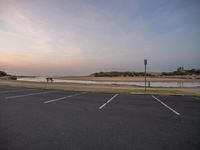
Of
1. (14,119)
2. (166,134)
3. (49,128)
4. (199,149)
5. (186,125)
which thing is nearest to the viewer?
(199,149)

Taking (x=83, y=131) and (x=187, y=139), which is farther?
(x=83, y=131)

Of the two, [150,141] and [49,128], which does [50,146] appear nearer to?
[49,128]

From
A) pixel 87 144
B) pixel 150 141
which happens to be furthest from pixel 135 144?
pixel 87 144

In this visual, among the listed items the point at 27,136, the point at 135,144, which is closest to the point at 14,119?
the point at 27,136

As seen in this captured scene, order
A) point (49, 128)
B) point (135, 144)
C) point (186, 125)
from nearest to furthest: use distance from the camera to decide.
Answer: point (135, 144) → point (49, 128) → point (186, 125)

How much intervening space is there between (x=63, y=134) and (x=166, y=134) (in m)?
3.03

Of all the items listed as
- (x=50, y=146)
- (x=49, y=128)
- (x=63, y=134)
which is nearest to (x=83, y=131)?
(x=63, y=134)

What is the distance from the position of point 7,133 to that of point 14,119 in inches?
Result: 82.3

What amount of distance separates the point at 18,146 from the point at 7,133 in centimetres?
135

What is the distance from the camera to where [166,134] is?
21.4 feet

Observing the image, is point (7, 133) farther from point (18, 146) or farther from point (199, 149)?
point (199, 149)

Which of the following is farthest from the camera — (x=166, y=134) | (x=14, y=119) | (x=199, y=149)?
(x=14, y=119)

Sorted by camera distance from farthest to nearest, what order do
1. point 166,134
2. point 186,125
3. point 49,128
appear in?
point 186,125
point 49,128
point 166,134

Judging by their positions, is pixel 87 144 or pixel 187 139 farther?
pixel 187 139
